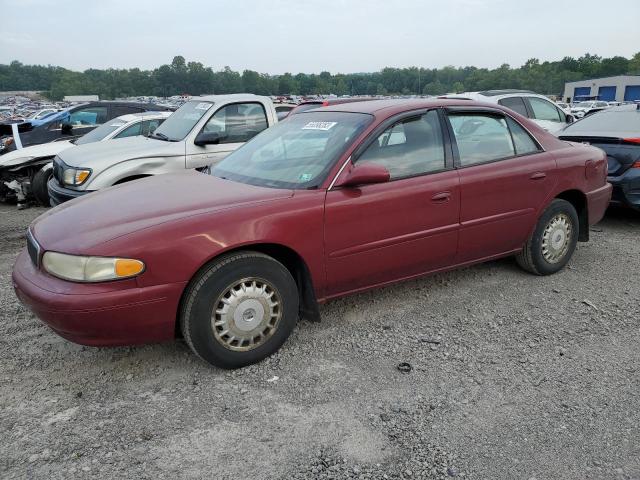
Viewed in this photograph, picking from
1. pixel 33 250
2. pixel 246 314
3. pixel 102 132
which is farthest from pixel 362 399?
pixel 102 132

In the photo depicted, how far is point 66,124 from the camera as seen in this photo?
33.3 feet

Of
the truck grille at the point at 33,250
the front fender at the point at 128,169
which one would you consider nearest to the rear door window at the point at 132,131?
the front fender at the point at 128,169

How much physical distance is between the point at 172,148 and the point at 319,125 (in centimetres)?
315

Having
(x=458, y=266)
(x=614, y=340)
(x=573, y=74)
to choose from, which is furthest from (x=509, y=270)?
(x=573, y=74)

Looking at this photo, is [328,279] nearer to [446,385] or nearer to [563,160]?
[446,385]

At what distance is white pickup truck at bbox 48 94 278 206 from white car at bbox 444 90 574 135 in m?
4.35

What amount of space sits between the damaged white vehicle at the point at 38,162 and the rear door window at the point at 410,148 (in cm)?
578

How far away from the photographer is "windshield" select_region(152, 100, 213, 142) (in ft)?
22.7

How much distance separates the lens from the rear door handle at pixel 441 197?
385 centimetres

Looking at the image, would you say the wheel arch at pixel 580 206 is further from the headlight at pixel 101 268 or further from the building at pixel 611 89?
the building at pixel 611 89

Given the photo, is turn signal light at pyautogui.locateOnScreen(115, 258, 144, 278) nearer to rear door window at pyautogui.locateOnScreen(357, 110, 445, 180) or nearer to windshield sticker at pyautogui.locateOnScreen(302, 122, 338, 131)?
rear door window at pyautogui.locateOnScreen(357, 110, 445, 180)

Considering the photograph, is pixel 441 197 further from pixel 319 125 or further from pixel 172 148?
pixel 172 148

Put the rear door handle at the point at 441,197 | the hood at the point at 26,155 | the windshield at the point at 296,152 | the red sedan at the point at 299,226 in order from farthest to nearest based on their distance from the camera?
the hood at the point at 26,155 < the rear door handle at the point at 441,197 < the windshield at the point at 296,152 < the red sedan at the point at 299,226

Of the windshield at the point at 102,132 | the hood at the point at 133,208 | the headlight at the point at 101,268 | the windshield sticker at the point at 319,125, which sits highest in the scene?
the windshield sticker at the point at 319,125
